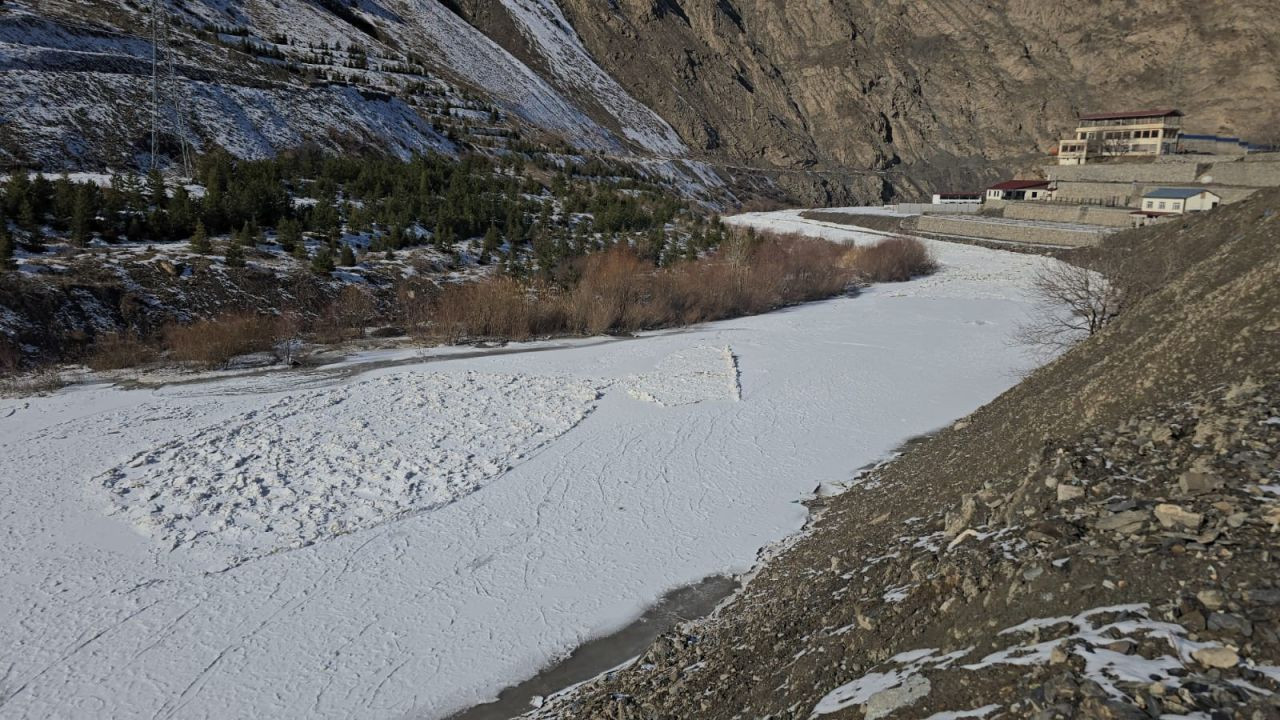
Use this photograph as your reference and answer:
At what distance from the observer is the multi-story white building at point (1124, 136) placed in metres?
54.2

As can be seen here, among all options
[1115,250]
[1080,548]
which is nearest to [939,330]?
[1115,250]

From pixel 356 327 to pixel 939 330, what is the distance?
23.2m

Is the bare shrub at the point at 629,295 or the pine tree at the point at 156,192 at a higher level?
the pine tree at the point at 156,192

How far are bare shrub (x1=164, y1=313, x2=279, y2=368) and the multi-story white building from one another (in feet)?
193

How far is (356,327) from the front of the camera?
1054 inches

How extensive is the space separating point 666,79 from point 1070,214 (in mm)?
57135

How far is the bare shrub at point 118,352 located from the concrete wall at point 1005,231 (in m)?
45.9

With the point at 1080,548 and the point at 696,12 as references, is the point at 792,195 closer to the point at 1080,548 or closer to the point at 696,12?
the point at 696,12

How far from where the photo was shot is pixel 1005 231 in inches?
1901

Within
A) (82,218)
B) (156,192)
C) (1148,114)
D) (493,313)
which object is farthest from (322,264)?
(1148,114)

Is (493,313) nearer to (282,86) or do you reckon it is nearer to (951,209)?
(282,86)

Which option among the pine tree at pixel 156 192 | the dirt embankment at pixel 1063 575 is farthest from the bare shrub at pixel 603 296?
the dirt embankment at pixel 1063 575

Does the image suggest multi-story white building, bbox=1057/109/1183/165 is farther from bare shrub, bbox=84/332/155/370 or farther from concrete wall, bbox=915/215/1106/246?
bare shrub, bbox=84/332/155/370

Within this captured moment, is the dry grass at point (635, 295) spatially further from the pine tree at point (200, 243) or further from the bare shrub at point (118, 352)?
the bare shrub at point (118, 352)
